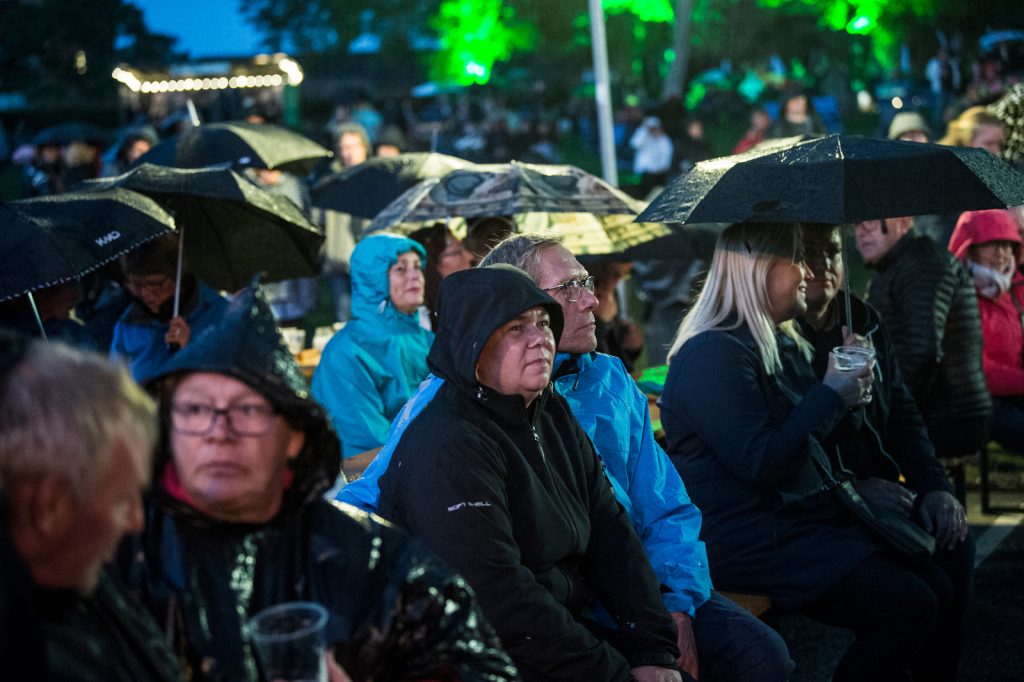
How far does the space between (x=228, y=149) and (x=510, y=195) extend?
3.40 meters

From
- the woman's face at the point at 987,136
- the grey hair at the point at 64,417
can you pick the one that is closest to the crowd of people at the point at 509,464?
the grey hair at the point at 64,417

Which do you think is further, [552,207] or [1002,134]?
[1002,134]

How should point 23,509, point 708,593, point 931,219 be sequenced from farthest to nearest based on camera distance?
point 931,219 → point 708,593 → point 23,509

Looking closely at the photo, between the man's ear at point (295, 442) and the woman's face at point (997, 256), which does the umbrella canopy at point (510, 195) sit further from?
the man's ear at point (295, 442)

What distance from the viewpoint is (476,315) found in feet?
11.2

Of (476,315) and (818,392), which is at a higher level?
(476,315)

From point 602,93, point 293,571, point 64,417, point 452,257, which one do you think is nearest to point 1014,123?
point 602,93

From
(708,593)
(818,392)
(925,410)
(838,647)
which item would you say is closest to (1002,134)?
(925,410)

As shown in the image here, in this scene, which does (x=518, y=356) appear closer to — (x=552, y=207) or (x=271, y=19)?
(x=552, y=207)

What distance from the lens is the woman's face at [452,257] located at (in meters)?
6.93

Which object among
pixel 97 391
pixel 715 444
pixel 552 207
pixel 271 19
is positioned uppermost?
pixel 271 19

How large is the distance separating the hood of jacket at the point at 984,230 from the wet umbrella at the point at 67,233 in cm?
435

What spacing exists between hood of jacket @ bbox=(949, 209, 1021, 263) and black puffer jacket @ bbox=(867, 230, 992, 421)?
78cm

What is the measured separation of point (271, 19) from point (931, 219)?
71.5 meters
